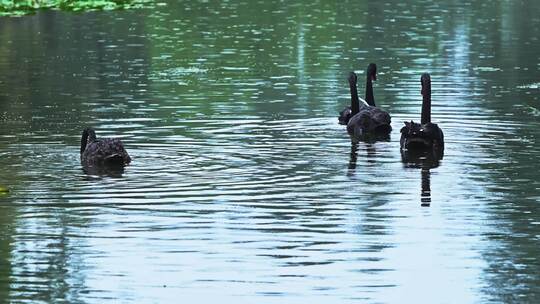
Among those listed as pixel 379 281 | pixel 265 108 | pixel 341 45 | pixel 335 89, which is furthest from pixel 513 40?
pixel 379 281

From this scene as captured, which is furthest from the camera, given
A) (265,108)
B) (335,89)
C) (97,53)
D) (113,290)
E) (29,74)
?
(97,53)

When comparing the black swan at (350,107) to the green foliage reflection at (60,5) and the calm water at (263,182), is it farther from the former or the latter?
the green foliage reflection at (60,5)

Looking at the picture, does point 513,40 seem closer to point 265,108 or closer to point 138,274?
point 265,108

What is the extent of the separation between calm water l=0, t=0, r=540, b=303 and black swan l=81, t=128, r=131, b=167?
314mm

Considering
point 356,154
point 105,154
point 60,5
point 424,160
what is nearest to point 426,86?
point 356,154

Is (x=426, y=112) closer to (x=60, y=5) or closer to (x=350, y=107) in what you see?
(x=350, y=107)

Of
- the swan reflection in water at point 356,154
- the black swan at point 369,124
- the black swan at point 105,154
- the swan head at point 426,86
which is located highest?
the swan head at point 426,86

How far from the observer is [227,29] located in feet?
194

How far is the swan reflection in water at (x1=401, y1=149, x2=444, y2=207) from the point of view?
23000 millimetres

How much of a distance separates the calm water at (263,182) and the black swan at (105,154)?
0.31 metres

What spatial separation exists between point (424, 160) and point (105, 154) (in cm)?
536

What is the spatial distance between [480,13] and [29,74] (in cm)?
3090

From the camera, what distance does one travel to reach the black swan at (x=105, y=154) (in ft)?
78.8

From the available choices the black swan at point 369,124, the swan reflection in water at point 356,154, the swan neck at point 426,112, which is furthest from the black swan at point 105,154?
the black swan at point 369,124
